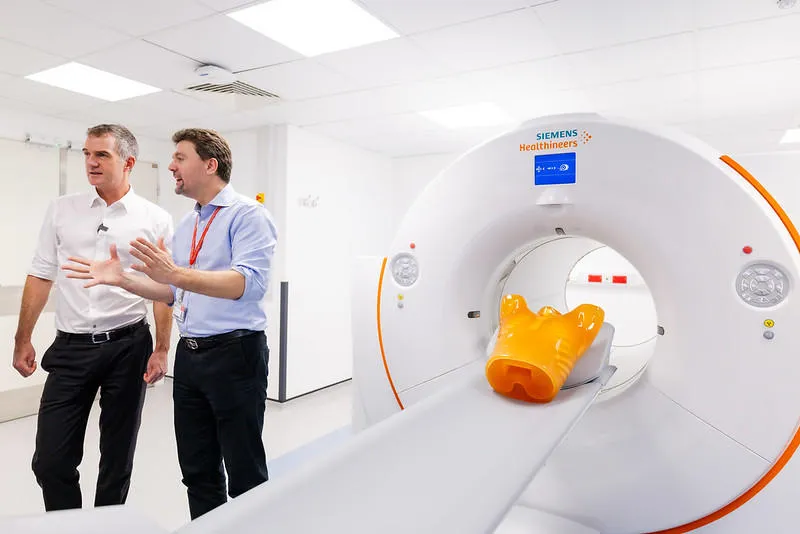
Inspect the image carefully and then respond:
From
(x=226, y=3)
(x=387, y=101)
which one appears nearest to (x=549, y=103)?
(x=387, y=101)

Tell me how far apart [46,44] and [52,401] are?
6.07ft

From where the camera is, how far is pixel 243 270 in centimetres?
158

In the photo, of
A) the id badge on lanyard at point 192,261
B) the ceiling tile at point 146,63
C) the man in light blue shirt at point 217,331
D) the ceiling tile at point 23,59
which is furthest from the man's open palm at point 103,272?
the ceiling tile at point 23,59

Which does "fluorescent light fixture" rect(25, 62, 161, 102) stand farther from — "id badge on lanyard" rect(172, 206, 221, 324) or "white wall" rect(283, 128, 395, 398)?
"id badge on lanyard" rect(172, 206, 221, 324)

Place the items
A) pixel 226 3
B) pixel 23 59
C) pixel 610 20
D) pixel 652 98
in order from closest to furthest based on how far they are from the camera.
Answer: pixel 226 3 < pixel 610 20 < pixel 23 59 < pixel 652 98

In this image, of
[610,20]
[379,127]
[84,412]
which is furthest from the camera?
[379,127]

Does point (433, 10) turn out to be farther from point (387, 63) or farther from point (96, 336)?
point (96, 336)

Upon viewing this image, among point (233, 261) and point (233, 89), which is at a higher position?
point (233, 89)

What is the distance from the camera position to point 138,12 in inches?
90.5

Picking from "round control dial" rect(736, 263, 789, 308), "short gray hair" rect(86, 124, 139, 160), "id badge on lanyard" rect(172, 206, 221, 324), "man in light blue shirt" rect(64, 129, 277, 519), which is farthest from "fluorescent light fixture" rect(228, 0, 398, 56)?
"round control dial" rect(736, 263, 789, 308)

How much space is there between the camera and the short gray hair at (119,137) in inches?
75.5

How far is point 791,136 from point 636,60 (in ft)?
8.11

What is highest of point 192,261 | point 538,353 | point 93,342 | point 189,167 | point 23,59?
point 23,59

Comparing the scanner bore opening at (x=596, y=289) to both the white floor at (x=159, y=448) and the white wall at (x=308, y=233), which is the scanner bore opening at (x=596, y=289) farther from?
the white wall at (x=308, y=233)
